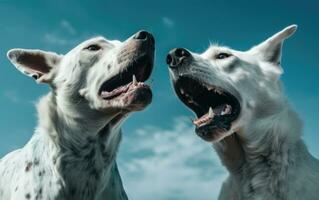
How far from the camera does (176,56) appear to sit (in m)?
9.70

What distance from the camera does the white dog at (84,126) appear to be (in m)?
9.78

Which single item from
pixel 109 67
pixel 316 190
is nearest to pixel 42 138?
pixel 109 67

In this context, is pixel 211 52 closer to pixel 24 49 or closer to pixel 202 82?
pixel 202 82

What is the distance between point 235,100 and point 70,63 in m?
2.73

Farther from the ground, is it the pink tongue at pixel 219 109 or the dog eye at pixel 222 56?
the dog eye at pixel 222 56

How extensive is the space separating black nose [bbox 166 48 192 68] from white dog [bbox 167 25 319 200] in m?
0.01

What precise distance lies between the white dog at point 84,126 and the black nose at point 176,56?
39 centimetres

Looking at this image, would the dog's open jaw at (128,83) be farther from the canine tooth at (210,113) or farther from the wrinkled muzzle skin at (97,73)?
the canine tooth at (210,113)

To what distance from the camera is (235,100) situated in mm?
9617

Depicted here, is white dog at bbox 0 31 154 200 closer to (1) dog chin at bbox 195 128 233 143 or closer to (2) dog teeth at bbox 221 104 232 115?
(1) dog chin at bbox 195 128 233 143

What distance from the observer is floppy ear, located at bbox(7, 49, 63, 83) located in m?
10.7

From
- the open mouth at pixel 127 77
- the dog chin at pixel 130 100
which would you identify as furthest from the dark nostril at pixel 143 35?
the dog chin at pixel 130 100

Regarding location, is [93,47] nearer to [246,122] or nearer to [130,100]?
[130,100]

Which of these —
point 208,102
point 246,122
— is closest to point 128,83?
point 208,102
